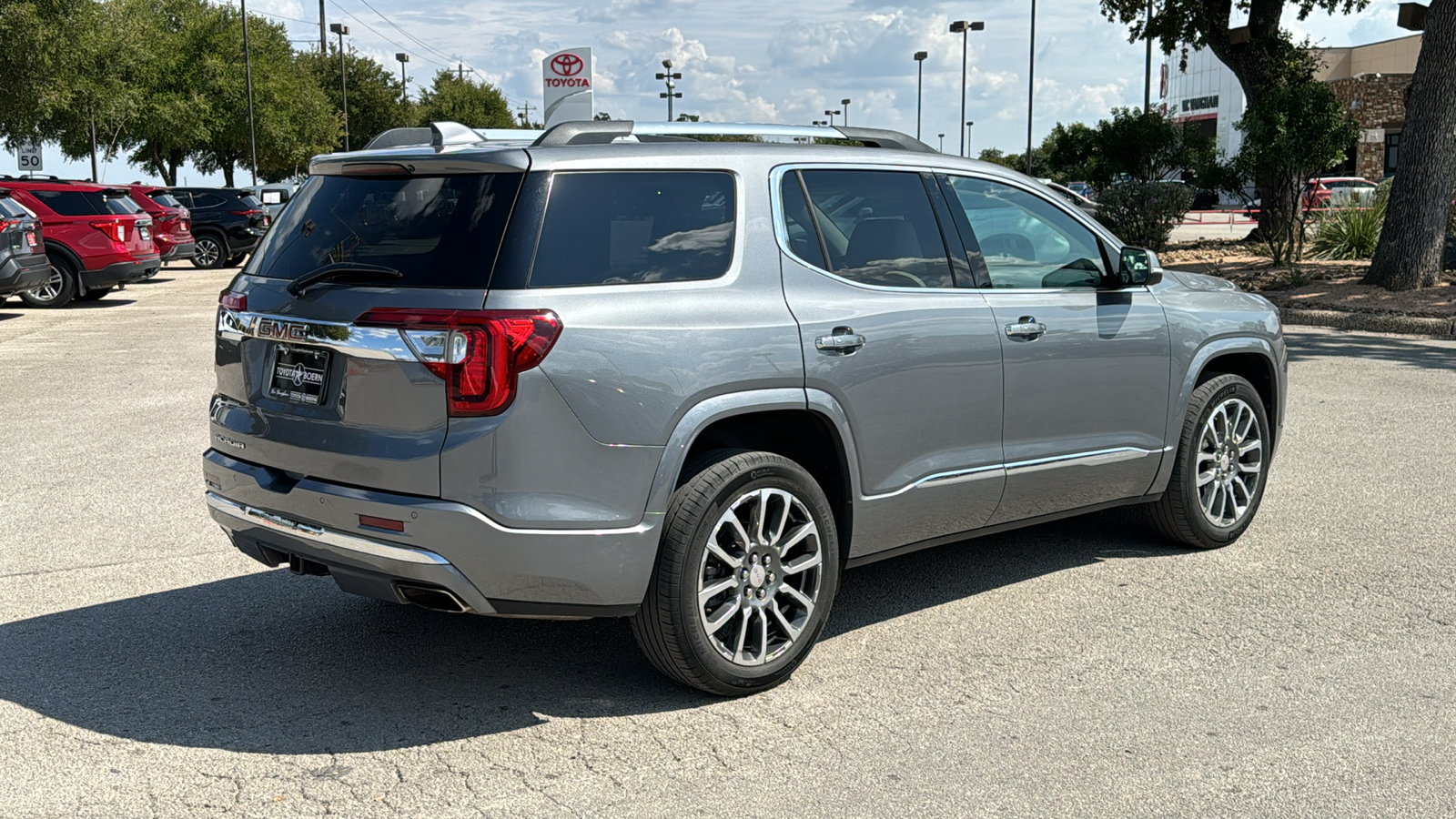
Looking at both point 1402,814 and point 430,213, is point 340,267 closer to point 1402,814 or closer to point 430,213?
point 430,213

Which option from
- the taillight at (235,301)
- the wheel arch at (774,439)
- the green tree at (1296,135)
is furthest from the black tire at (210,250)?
the wheel arch at (774,439)

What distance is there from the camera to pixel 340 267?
14.2ft

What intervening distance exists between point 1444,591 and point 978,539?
80.0 inches

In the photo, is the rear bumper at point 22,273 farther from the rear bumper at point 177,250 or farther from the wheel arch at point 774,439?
the wheel arch at point 774,439

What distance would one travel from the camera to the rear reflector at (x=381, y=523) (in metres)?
4.05

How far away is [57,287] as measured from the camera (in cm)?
2008

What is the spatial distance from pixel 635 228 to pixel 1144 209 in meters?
20.4

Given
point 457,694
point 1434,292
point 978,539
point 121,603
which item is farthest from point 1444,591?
point 1434,292

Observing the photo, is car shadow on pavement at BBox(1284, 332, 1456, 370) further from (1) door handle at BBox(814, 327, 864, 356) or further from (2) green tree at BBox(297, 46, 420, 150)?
(2) green tree at BBox(297, 46, 420, 150)

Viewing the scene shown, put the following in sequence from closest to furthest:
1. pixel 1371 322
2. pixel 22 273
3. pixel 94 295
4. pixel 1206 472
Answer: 1. pixel 1206 472
2. pixel 1371 322
3. pixel 22 273
4. pixel 94 295

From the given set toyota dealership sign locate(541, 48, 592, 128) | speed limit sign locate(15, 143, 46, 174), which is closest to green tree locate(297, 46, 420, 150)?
speed limit sign locate(15, 143, 46, 174)

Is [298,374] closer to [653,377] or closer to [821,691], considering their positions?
[653,377]

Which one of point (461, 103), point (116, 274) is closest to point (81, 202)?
point (116, 274)

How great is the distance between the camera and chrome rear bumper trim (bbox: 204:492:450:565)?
4051 millimetres
